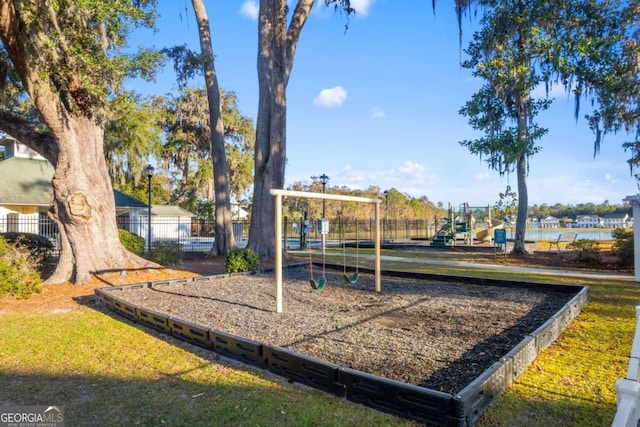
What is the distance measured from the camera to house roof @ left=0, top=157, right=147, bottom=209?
17.5 metres

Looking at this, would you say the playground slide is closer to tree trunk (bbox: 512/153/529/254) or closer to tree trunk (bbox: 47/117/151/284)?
tree trunk (bbox: 512/153/529/254)

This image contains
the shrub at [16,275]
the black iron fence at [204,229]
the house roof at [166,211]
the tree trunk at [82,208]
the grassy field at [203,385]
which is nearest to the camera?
the grassy field at [203,385]

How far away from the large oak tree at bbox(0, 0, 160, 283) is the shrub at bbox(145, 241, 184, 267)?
111cm

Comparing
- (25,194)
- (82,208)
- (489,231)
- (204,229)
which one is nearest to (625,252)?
(489,231)

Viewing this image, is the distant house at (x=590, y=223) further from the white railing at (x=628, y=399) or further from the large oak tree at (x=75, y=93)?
the white railing at (x=628, y=399)

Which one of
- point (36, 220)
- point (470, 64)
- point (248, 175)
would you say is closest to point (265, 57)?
point (470, 64)

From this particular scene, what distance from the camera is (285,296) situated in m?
6.46

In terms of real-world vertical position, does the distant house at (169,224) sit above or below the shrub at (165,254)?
above

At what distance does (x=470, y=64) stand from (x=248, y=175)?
2006cm

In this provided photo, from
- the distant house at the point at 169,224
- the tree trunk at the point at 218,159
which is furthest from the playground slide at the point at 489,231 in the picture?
the distant house at the point at 169,224

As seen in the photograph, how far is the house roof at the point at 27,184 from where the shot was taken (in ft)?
57.5
